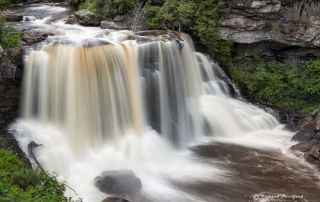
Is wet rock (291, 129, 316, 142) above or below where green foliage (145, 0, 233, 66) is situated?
below

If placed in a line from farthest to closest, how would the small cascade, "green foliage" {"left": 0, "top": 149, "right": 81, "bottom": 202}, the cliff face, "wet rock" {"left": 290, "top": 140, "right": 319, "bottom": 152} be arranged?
the small cascade < the cliff face < "wet rock" {"left": 290, "top": 140, "right": 319, "bottom": 152} < "green foliage" {"left": 0, "top": 149, "right": 81, "bottom": 202}

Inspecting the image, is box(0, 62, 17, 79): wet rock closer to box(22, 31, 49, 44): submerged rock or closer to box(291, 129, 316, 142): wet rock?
box(22, 31, 49, 44): submerged rock

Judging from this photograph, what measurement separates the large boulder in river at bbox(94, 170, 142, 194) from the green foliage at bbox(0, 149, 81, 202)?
1.88 metres

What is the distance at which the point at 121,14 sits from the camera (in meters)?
16.3

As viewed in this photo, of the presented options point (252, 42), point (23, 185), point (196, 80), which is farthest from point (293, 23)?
point (23, 185)

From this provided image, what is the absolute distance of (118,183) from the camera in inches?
340

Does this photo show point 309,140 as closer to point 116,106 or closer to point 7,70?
point 116,106

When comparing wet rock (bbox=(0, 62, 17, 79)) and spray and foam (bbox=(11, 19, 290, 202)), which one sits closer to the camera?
spray and foam (bbox=(11, 19, 290, 202))

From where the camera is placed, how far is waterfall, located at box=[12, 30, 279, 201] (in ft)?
33.5

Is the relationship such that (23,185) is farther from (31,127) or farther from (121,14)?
(121,14)

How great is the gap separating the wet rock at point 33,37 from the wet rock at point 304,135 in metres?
9.53

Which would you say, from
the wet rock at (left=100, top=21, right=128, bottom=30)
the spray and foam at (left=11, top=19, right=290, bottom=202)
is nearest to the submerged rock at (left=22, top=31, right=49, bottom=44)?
the spray and foam at (left=11, top=19, right=290, bottom=202)

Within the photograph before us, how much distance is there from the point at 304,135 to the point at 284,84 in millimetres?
4291

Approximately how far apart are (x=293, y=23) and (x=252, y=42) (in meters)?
1.91
